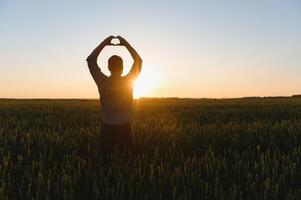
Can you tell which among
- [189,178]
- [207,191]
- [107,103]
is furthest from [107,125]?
[207,191]

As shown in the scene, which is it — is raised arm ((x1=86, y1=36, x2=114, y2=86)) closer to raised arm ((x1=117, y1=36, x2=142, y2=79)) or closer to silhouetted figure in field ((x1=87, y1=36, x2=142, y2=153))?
silhouetted figure in field ((x1=87, y1=36, x2=142, y2=153))

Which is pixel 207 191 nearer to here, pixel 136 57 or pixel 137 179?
pixel 137 179

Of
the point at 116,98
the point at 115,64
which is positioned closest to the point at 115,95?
the point at 116,98

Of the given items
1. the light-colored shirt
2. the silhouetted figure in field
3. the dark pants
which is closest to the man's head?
the silhouetted figure in field

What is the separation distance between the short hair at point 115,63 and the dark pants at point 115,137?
92 cm

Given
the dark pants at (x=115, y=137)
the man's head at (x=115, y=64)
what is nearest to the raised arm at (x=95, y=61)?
the man's head at (x=115, y=64)

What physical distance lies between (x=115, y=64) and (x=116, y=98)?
551mm

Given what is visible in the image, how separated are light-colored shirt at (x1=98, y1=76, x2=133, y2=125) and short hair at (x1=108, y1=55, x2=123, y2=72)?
0.15 meters

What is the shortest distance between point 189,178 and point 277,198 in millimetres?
1111

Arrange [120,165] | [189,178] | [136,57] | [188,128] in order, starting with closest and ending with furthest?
1. [189,178]
2. [120,165]
3. [136,57]
4. [188,128]

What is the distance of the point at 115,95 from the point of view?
7.56 m

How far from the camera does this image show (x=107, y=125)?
769 cm

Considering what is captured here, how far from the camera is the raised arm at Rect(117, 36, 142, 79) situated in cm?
752

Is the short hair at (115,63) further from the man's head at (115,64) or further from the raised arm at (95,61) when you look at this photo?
the raised arm at (95,61)
